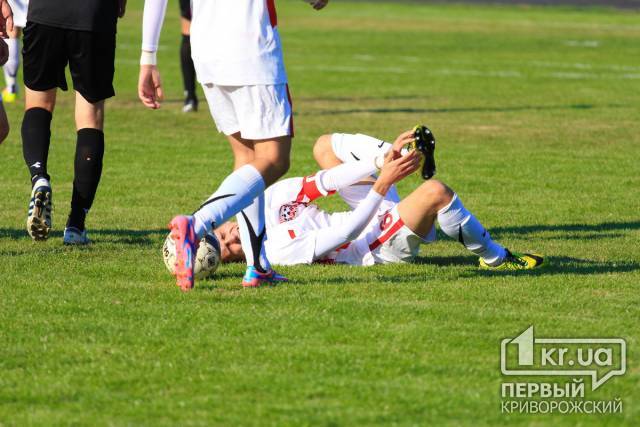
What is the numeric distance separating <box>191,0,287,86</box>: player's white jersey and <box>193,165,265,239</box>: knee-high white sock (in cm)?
47

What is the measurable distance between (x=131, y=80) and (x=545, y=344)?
15.5 m

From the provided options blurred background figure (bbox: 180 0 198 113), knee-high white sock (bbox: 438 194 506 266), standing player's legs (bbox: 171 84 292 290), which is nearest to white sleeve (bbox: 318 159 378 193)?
knee-high white sock (bbox: 438 194 506 266)

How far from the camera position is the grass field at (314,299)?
191 inches

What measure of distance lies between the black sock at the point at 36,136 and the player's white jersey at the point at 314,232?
1529mm

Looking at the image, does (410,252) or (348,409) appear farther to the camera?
(410,252)

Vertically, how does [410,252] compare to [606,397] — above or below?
below

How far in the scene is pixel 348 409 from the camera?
15.4ft

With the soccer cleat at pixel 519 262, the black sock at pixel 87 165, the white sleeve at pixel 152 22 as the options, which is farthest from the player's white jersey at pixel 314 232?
the white sleeve at pixel 152 22

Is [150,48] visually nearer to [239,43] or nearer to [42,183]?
[239,43]

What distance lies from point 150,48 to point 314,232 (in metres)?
1.62

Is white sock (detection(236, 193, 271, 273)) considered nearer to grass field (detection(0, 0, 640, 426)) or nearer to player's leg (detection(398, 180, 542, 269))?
grass field (detection(0, 0, 640, 426))

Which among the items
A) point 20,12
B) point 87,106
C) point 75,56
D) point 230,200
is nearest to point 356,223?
point 230,200

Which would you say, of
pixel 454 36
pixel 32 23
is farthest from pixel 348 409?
pixel 454 36

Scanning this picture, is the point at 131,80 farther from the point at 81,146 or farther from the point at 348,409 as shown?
the point at 348,409
